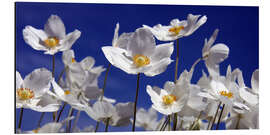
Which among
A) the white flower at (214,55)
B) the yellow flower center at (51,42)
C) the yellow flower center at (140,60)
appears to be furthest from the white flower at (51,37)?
the white flower at (214,55)

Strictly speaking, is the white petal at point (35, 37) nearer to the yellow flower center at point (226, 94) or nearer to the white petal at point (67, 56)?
the white petal at point (67, 56)

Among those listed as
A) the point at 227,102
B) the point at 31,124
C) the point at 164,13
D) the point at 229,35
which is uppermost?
the point at 164,13

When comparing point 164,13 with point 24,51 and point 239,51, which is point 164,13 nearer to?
point 239,51

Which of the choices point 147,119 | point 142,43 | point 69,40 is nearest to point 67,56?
point 69,40

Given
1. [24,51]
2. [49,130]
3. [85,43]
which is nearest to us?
[49,130]
